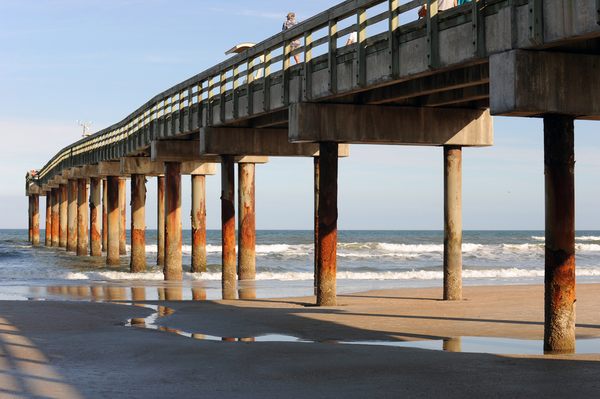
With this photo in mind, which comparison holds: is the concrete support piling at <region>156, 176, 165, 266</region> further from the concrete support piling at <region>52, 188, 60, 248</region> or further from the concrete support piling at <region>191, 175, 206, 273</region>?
the concrete support piling at <region>52, 188, 60, 248</region>

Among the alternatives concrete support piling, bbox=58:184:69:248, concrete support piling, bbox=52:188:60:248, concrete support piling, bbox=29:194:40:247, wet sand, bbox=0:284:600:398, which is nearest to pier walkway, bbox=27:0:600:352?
wet sand, bbox=0:284:600:398

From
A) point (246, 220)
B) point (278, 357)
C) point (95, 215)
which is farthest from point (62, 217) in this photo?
point (278, 357)

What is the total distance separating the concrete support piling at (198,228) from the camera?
3681 centimetres

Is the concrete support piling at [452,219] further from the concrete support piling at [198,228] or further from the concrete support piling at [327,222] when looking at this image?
the concrete support piling at [198,228]

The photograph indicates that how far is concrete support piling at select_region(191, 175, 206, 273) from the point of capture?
36.8 m

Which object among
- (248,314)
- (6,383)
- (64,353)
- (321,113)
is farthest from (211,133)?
(6,383)

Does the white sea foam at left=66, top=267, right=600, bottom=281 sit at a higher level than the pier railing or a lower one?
lower

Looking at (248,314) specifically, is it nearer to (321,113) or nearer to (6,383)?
(321,113)

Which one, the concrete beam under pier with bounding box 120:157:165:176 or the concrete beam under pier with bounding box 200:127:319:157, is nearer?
the concrete beam under pier with bounding box 200:127:319:157

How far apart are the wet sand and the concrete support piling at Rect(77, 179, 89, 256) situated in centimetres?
3492

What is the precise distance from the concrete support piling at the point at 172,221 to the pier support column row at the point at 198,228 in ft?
6.36

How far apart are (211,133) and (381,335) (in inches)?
511

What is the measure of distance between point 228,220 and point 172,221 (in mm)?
5781

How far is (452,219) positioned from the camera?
22.3 metres
